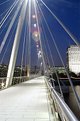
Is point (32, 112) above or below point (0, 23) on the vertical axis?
below

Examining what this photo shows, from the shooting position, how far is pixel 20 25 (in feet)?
65.9

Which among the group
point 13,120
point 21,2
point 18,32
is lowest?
point 13,120

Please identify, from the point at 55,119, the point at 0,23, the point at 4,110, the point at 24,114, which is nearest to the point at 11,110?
A: the point at 4,110

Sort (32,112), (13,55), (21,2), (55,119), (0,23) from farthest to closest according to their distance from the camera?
(13,55) < (21,2) < (0,23) < (32,112) < (55,119)

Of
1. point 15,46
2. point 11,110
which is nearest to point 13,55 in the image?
point 15,46

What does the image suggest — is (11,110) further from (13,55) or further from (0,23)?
(13,55)

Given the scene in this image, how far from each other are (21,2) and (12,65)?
4.45 metres

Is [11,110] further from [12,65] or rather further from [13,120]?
[12,65]

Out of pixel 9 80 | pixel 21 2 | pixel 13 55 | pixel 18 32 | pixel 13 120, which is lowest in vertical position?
pixel 13 120

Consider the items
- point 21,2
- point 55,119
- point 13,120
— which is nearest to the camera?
point 55,119

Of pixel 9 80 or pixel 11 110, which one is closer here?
pixel 11 110

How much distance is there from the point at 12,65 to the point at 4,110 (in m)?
12.3

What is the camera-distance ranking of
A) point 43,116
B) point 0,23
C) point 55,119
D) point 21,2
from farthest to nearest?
point 21,2 → point 0,23 → point 43,116 → point 55,119

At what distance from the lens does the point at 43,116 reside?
6289mm
